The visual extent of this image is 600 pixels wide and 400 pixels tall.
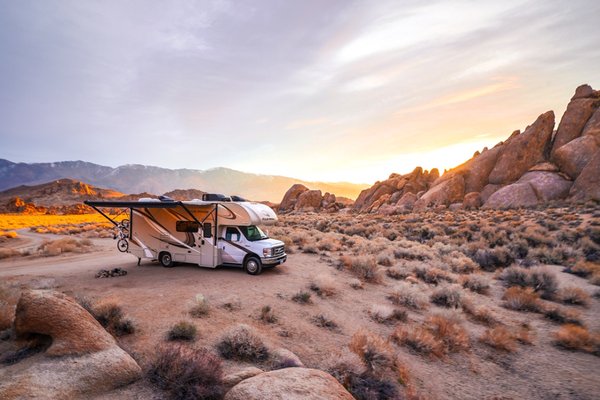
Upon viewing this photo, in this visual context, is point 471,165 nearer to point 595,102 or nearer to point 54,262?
point 595,102

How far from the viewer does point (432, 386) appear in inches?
243

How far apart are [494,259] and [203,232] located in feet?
47.9

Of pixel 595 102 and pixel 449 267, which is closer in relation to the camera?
pixel 449 267

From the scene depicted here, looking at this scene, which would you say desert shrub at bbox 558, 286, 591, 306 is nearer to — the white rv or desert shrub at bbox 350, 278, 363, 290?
desert shrub at bbox 350, 278, 363, 290

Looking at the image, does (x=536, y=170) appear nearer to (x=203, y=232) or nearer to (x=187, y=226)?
(x=203, y=232)

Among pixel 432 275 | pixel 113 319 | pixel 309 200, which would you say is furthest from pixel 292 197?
pixel 113 319

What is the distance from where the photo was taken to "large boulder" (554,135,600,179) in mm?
35062

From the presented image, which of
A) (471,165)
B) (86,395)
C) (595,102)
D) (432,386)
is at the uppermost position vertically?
(595,102)

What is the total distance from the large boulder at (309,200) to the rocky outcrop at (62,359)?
66.4m

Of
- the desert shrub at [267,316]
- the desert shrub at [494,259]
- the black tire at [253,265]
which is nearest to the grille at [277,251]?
the black tire at [253,265]

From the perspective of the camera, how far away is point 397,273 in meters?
13.3

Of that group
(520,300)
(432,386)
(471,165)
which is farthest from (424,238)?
(471,165)

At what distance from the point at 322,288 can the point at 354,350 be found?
413 centimetres

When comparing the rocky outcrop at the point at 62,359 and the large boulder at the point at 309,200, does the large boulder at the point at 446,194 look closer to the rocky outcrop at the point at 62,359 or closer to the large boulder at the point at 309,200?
the large boulder at the point at 309,200
